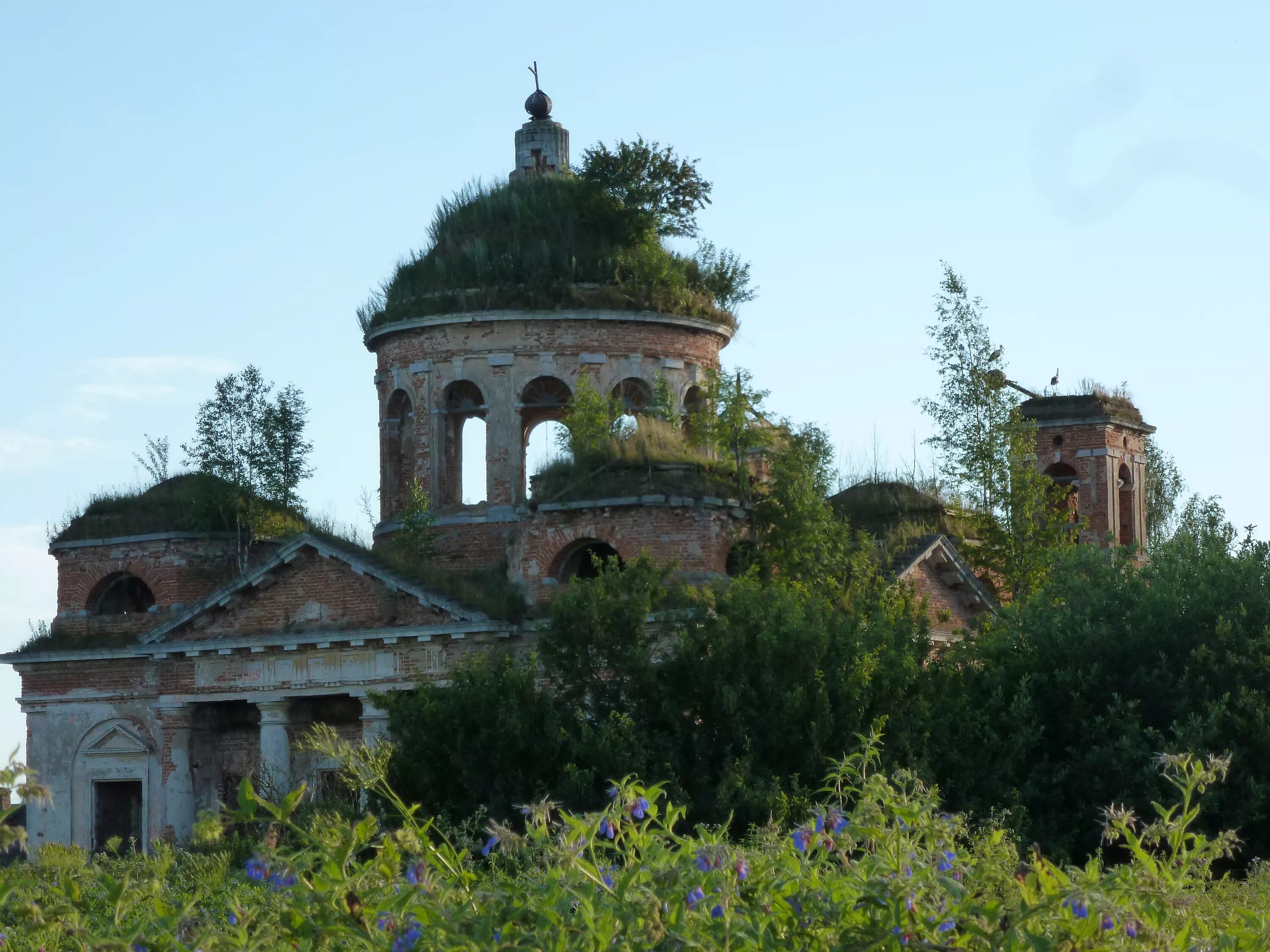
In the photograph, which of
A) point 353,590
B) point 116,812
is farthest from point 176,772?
point 353,590

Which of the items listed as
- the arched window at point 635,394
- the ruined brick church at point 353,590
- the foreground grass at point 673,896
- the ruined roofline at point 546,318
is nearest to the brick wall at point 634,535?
the ruined brick church at point 353,590

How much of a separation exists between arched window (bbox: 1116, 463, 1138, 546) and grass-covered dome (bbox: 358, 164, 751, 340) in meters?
8.95

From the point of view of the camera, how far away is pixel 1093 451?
32.4m

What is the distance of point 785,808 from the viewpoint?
55.5 ft

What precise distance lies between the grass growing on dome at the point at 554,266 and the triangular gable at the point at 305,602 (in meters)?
4.39

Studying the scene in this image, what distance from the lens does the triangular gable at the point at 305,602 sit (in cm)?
2334

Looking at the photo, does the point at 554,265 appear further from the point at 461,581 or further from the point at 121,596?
the point at 121,596

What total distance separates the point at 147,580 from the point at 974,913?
73.6ft

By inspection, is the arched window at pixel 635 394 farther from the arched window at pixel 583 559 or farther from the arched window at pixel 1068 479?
the arched window at pixel 1068 479

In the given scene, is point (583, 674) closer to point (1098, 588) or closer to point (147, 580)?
point (1098, 588)

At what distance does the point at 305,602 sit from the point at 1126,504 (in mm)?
15935

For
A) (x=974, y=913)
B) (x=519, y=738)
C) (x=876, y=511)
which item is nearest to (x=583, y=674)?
(x=519, y=738)

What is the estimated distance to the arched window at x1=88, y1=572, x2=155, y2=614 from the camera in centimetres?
2750

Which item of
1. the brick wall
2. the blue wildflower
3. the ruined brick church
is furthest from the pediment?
the blue wildflower
